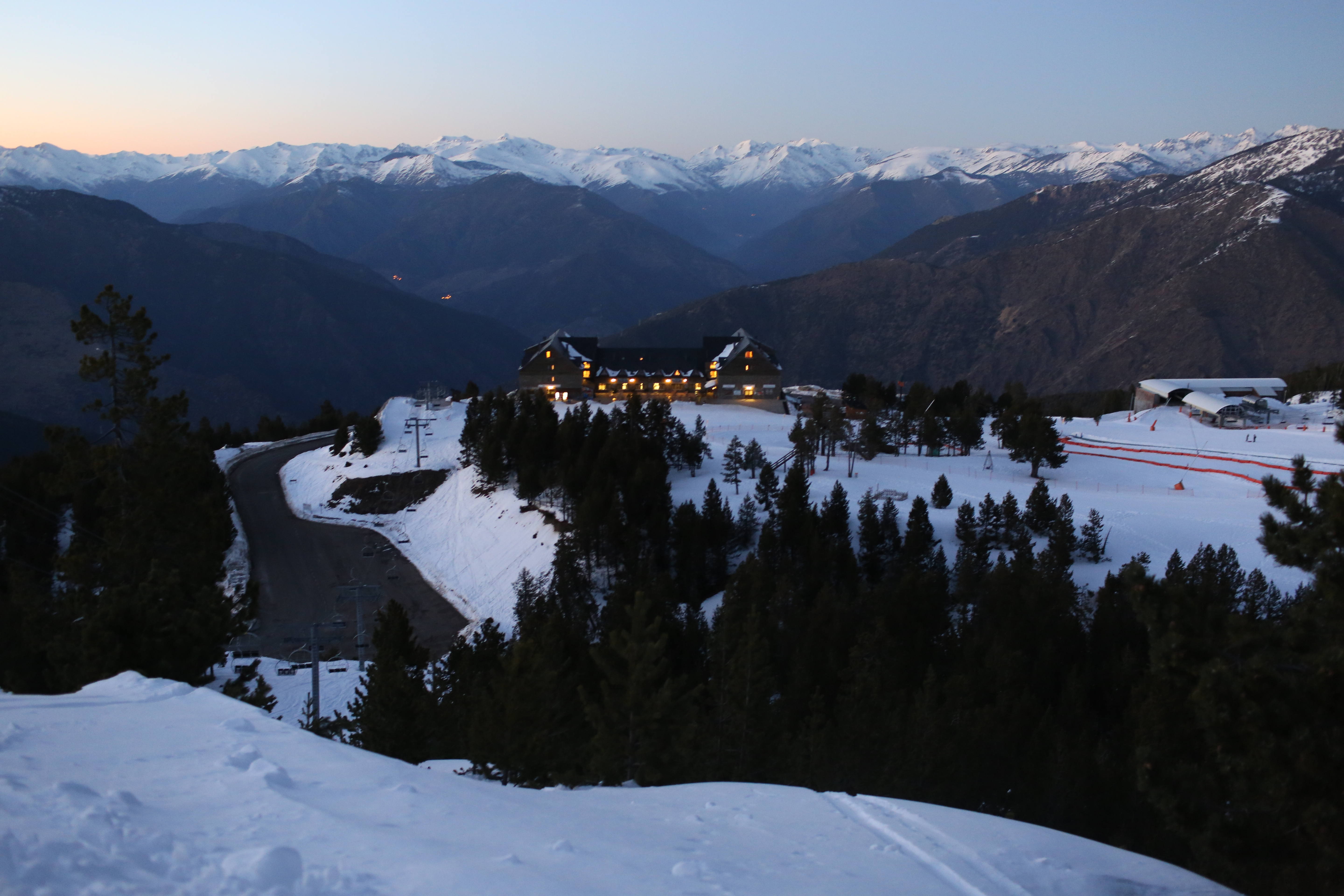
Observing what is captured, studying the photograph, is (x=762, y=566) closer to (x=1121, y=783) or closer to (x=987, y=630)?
(x=987, y=630)

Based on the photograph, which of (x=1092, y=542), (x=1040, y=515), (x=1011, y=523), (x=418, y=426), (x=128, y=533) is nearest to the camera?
(x=128, y=533)

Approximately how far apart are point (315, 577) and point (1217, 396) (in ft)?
267

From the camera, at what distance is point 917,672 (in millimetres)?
26422

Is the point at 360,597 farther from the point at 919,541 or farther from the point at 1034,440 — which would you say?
the point at 1034,440

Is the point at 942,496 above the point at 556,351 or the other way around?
the other way around

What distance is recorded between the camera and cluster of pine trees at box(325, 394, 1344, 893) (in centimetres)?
877

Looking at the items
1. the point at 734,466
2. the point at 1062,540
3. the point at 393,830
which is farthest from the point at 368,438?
the point at 393,830

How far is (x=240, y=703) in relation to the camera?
1122 cm

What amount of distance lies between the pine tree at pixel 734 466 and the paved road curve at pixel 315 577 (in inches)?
616

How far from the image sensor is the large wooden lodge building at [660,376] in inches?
3009

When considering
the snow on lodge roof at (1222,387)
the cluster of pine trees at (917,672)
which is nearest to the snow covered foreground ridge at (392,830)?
the cluster of pine trees at (917,672)

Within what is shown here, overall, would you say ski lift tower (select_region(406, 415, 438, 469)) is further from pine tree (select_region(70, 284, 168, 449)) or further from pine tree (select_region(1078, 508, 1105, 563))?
pine tree (select_region(1078, 508, 1105, 563))

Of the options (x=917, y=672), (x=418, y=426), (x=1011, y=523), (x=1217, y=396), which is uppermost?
(x=1217, y=396)

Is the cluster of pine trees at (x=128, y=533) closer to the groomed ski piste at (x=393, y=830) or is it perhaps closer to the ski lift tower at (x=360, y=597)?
the ski lift tower at (x=360, y=597)
